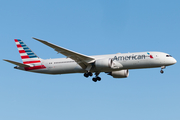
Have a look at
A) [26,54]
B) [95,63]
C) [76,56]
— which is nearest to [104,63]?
[95,63]

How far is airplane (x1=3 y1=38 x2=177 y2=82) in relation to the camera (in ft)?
144

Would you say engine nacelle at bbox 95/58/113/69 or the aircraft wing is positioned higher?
the aircraft wing

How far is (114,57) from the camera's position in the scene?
45.1 m

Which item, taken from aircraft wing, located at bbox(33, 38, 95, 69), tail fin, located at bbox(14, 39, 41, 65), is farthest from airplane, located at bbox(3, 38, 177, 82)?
tail fin, located at bbox(14, 39, 41, 65)

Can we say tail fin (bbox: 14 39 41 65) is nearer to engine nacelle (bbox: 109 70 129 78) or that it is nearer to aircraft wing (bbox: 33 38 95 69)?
aircraft wing (bbox: 33 38 95 69)

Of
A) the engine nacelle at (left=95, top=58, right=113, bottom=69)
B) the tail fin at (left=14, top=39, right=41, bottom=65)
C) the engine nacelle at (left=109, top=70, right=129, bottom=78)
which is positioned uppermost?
the tail fin at (left=14, top=39, right=41, bottom=65)

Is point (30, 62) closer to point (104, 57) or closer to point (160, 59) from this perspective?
point (104, 57)

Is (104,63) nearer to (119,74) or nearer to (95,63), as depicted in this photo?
(95,63)

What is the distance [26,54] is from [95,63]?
42.5 ft

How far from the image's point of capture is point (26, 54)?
51000 mm

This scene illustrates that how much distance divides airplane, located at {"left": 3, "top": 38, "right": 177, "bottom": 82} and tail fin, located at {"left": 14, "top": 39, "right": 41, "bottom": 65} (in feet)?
0.60

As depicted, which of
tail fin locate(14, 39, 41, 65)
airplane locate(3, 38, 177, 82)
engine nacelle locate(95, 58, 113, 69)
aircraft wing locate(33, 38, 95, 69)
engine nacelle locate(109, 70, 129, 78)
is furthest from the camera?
tail fin locate(14, 39, 41, 65)

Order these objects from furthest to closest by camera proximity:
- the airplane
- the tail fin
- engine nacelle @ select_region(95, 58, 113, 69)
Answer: the tail fin, the airplane, engine nacelle @ select_region(95, 58, 113, 69)

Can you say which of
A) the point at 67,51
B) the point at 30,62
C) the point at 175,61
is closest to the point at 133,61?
the point at 175,61
